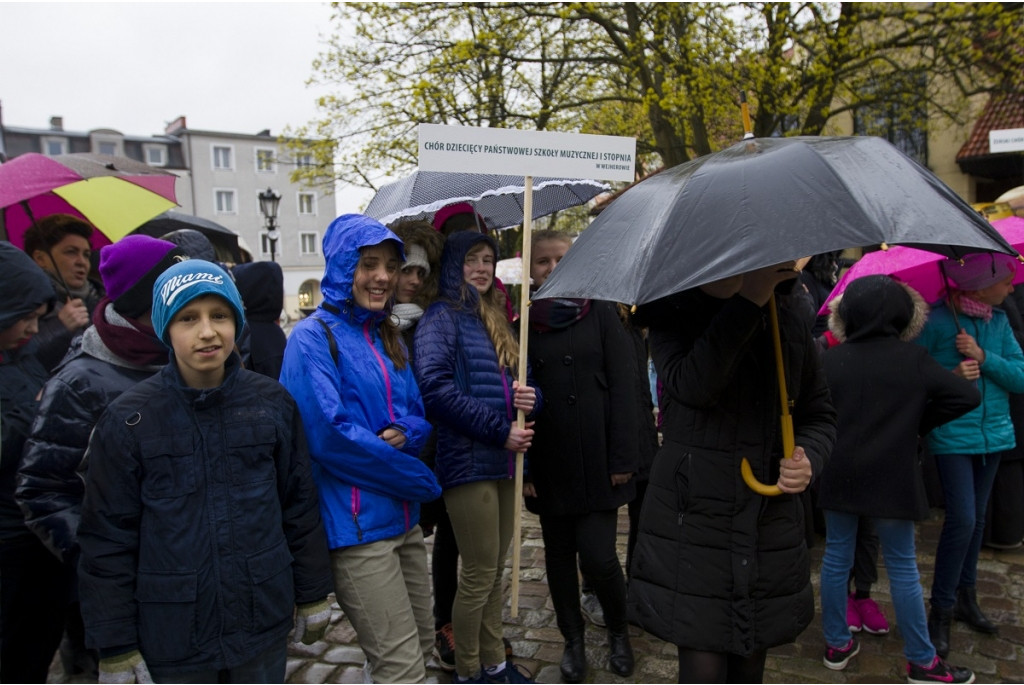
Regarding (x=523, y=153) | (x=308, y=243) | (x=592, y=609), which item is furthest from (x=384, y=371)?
(x=308, y=243)

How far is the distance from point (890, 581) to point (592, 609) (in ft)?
5.54

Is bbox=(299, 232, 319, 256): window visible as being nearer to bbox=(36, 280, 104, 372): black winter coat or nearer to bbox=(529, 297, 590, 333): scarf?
bbox=(36, 280, 104, 372): black winter coat

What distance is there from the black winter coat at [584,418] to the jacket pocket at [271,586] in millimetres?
1522

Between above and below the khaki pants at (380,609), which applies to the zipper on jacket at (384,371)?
above

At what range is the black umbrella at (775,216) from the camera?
185 cm

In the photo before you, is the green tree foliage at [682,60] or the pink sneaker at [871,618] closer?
the pink sneaker at [871,618]

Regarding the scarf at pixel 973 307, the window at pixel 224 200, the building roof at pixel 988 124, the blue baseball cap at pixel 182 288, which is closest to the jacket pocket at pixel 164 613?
the blue baseball cap at pixel 182 288

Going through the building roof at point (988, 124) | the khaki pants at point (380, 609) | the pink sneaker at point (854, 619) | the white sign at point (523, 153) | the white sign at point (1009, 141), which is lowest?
the pink sneaker at point (854, 619)

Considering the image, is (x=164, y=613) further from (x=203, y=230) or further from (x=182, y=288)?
(x=203, y=230)

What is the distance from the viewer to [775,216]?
1908 millimetres

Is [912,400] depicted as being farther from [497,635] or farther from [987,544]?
Result: [987,544]

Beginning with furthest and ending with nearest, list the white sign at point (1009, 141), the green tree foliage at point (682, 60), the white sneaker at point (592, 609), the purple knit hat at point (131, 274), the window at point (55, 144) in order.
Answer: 1. the window at point (55, 144)
2. the green tree foliage at point (682, 60)
3. the white sign at point (1009, 141)
4. the white sneaker at point (592, 609)
5. the purple knit hat at point (131, 274)

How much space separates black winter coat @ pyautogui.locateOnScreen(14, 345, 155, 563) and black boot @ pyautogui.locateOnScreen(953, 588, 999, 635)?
4282 mm

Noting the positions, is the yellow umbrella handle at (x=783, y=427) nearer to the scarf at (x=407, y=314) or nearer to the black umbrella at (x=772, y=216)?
the black umbrella at (x=772, y=216)
